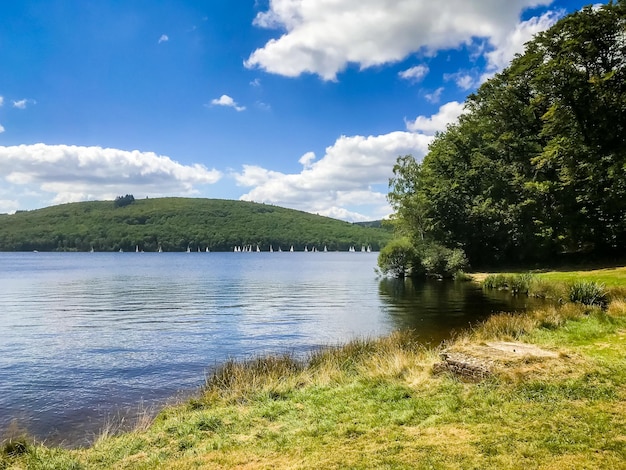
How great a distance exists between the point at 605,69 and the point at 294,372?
3659 cm

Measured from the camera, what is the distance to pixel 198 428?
8945 millimetres

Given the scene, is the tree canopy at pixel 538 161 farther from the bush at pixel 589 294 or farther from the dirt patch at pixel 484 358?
the dirt patch at pixel 484 358

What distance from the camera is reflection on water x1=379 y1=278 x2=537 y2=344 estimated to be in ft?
74.2

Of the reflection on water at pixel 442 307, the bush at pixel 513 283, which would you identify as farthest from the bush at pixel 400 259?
the bush at pixel 513 283

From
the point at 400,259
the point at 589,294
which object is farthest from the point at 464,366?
the point at 400,259

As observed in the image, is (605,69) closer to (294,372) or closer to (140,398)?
(294,372)

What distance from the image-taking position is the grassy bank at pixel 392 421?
661 cm

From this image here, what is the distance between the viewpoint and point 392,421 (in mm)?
8211

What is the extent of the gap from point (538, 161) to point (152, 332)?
3863cm

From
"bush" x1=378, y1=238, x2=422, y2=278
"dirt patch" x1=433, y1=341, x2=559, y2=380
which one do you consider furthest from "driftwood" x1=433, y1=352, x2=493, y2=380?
"bush" x1=378, y1=238, x2=422, y2=278

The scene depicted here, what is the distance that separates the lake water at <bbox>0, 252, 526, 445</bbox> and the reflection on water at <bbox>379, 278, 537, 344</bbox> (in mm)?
74

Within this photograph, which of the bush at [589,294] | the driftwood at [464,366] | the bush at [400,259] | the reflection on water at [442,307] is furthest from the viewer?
the bush at [400,259]

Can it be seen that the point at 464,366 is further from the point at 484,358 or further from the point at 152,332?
the point at 152,332

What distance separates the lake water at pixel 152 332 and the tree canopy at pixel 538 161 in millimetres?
11279
